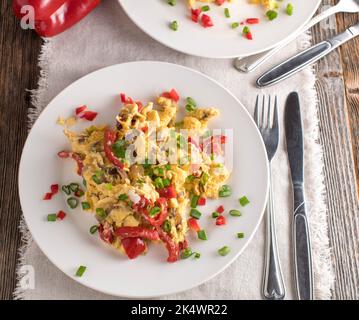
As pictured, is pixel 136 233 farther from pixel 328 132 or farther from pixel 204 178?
pixel 328 132

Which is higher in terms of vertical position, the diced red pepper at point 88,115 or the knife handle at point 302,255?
the diced red pepper at point 88,115

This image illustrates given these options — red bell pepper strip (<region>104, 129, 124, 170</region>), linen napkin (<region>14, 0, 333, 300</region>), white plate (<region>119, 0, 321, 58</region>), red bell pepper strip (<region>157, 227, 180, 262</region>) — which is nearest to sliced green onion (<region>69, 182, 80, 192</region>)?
red bell pepper strip (<region>104, 129, 124, 170</region>)

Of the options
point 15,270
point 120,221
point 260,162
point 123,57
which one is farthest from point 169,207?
point 123,57

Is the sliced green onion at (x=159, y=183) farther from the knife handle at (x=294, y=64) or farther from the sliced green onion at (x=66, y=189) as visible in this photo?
the knife handle at (x=294, y=64)

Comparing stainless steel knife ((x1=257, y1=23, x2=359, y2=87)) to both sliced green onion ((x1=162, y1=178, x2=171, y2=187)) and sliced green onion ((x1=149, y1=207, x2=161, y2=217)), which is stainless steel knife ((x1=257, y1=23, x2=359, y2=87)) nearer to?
sliced green onion ((x1=162, y1=178, x2=171, y2=187))

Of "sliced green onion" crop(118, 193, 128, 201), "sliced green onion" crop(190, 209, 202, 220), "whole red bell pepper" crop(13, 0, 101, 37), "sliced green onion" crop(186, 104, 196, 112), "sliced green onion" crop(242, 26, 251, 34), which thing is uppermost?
"whole red bell pepper" crop(13, 0, 101, 37)

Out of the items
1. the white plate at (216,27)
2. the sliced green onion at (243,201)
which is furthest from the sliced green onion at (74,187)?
the white plate at (216,27)

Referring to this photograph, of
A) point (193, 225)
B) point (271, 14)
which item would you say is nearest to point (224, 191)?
point (193, 225)
